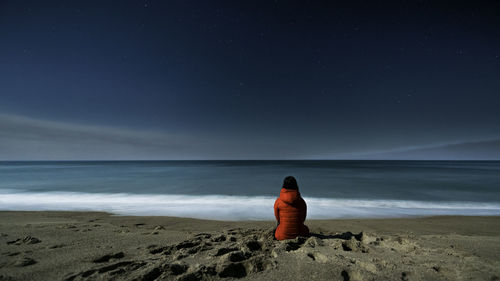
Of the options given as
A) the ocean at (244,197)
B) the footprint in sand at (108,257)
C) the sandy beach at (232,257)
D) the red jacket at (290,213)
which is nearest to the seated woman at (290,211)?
the red jacket at (290,213)

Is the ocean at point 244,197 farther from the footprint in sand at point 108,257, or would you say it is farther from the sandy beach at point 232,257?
the footprint in sand at point 108,257

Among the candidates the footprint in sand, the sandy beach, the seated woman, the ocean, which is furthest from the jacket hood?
the ocean

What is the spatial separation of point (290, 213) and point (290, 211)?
1.7 inches

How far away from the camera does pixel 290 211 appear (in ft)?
10.1

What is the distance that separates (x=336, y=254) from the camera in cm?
263

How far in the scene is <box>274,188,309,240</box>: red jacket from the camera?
9.84 feet

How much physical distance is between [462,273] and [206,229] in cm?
419

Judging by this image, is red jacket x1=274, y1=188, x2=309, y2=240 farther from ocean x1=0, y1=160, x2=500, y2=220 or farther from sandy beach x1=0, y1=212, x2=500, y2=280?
ocean x1=0, y1=160, x2=500, y2=220

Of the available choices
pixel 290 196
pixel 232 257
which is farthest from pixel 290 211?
pixel 232 257

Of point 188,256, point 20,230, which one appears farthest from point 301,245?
point 20,230

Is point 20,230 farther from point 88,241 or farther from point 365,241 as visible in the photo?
point 365,241

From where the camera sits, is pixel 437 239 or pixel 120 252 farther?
pixel 437 239

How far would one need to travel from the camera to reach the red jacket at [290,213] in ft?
9.84

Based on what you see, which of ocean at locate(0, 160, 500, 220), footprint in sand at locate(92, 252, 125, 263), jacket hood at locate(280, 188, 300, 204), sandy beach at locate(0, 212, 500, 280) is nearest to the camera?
sandy beach at locate(0, 212, 500, 280)
